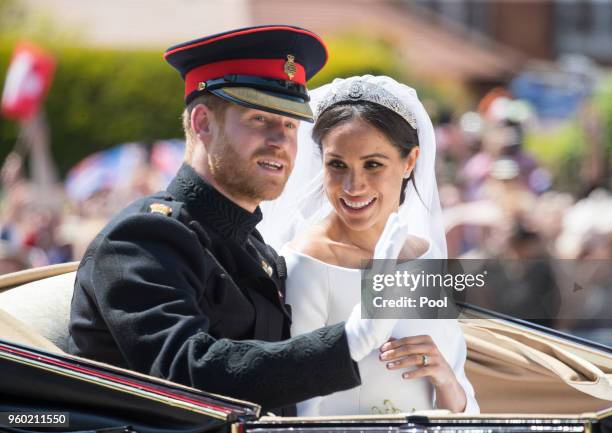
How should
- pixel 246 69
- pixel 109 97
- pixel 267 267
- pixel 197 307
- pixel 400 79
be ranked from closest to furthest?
pixel 197 307, pixel 246 69, pixel 267 267, pixel 400 79, pixel 109 97

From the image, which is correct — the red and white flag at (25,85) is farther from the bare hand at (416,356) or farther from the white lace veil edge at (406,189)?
the bare hand at (416,356)

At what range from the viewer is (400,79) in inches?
366

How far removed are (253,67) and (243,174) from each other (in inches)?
9.9

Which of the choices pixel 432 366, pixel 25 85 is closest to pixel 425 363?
pixel 432 366

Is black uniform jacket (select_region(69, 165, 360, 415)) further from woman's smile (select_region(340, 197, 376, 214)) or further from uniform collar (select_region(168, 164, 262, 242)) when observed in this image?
woman's smile (select_region(340, 197, 376, 214))

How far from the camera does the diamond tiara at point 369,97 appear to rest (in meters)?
2.64

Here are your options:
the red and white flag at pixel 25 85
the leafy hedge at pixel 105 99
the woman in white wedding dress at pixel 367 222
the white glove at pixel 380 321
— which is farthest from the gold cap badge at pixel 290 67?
the leafy hedge at pixel 105 99

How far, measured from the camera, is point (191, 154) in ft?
8.82

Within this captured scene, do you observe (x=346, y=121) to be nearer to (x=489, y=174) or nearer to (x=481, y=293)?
(x=481, y=293)

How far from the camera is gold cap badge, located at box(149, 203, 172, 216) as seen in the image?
2469 mm

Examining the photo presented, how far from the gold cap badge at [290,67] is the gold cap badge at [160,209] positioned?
43cm

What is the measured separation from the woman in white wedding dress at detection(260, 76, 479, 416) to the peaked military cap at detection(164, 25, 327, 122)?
0.13 m

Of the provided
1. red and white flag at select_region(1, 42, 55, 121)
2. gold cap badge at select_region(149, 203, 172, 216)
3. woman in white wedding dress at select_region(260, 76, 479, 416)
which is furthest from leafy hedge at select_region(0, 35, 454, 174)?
gold cap badge at select_region(149, 203, 172, 216)

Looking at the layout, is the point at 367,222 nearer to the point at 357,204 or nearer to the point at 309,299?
the point at 357,204
